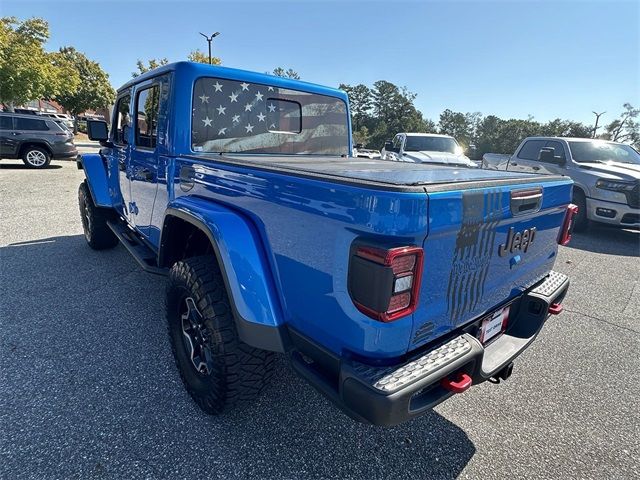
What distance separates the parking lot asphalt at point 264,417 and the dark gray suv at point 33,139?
11722mm

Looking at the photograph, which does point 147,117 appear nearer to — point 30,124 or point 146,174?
point 146,174

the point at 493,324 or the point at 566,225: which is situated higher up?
the point at 566,225

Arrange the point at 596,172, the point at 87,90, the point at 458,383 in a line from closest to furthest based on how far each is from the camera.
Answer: the point at 458,383 < the point at 596,172 < the point at 87,90

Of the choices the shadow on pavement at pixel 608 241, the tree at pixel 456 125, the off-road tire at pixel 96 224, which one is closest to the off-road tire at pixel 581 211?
the shadow on pavement at pixel 608 241

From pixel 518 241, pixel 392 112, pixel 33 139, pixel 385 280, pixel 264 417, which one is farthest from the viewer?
pixel 392 112

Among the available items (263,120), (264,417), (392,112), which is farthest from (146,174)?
(392,112)

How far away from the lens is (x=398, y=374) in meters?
1.33

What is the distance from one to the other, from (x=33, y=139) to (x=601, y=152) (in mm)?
16731

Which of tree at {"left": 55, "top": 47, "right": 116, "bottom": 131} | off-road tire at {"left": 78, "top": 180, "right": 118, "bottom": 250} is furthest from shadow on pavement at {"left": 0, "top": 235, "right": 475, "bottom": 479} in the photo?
tree at {"left": 55, "top": 47, "right": 116, "bottom": 131}

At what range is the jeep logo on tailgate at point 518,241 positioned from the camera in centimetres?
167

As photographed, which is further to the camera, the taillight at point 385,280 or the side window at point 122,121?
the side window at point 122,121

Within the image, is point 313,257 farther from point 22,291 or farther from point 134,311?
point 22,291

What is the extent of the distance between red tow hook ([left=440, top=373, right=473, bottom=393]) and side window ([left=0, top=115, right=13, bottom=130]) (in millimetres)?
15538

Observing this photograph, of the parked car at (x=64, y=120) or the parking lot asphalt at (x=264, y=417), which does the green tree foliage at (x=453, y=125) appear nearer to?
the parked car at (x=64, y=120)
